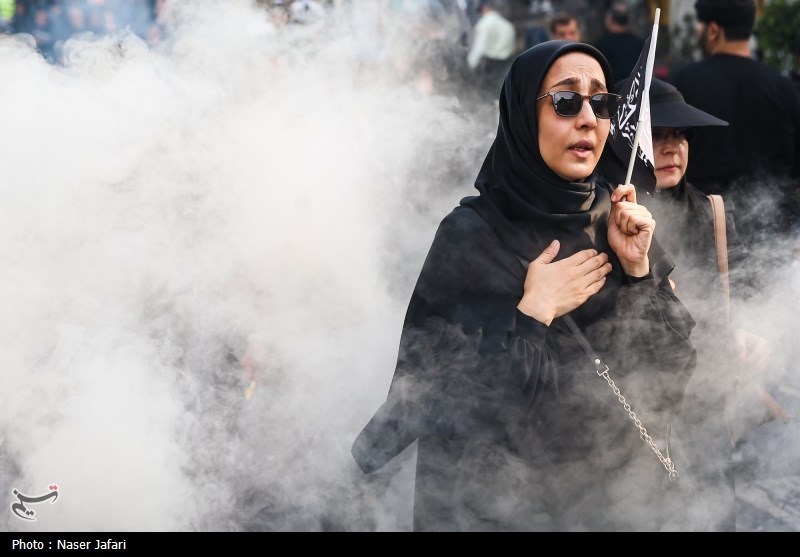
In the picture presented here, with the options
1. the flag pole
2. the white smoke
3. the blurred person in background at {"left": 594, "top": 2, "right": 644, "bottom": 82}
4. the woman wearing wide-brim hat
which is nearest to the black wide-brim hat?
the woman wearing wide-brim hat

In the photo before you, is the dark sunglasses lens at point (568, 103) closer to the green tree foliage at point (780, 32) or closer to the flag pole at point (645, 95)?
the flag pole at point (645, 95)

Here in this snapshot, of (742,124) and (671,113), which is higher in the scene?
(671,113)

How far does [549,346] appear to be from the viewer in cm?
Answer: 258

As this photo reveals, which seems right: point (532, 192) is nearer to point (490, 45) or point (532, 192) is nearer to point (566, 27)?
point (566, 27)

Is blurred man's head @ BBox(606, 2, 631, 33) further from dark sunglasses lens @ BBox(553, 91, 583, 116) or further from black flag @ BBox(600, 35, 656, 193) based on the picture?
dark sunglasses lens @ BBox(553, 91, 583, 116)

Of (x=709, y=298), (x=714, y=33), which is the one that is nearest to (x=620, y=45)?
(x=714, y=33)

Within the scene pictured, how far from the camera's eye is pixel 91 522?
2.83 m

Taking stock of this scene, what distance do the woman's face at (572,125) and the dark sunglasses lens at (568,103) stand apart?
0.04ft

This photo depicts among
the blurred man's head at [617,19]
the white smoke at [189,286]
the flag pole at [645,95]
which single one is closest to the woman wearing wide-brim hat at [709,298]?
the flag pole at [645,95]

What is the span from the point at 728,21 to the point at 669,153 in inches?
64.5
